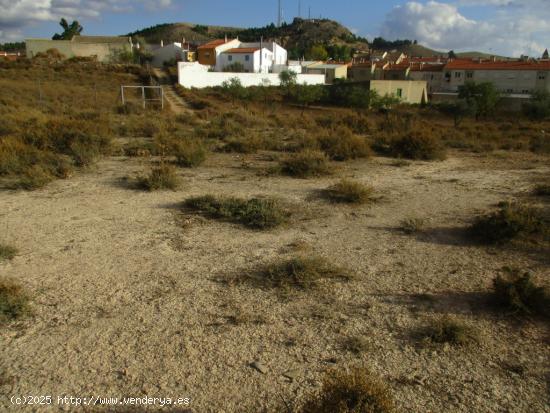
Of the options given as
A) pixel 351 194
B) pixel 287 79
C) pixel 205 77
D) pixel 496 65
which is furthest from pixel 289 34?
pixel 351 194

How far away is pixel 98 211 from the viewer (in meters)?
8.09

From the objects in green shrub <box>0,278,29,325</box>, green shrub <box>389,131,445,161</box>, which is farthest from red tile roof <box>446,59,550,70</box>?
green shrub <box>0,278,29,325</box>

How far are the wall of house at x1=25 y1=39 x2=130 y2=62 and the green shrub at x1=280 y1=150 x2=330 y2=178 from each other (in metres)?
61.7

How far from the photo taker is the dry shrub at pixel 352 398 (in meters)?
3.04

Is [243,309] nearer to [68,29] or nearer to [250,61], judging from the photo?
[250,61]

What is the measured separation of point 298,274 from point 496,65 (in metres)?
79.7

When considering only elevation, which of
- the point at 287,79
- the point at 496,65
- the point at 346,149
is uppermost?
the point at 496,65

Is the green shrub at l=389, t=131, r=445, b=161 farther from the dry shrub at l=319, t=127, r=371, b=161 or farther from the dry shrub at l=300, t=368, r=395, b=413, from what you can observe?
the dry shrub at l=300, t=368, r=395, b=413

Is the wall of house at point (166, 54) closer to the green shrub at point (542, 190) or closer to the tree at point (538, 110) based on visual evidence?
the tree at point (538, 110)

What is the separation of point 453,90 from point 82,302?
3073 inches

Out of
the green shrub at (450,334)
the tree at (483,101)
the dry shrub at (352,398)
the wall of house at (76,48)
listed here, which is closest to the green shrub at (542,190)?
the green shrub at (450,334)

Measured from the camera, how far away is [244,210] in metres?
7.76

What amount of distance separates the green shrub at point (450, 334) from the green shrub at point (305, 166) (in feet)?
21.7

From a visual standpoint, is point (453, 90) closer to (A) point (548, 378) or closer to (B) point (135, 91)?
(B) point (135, 91)
